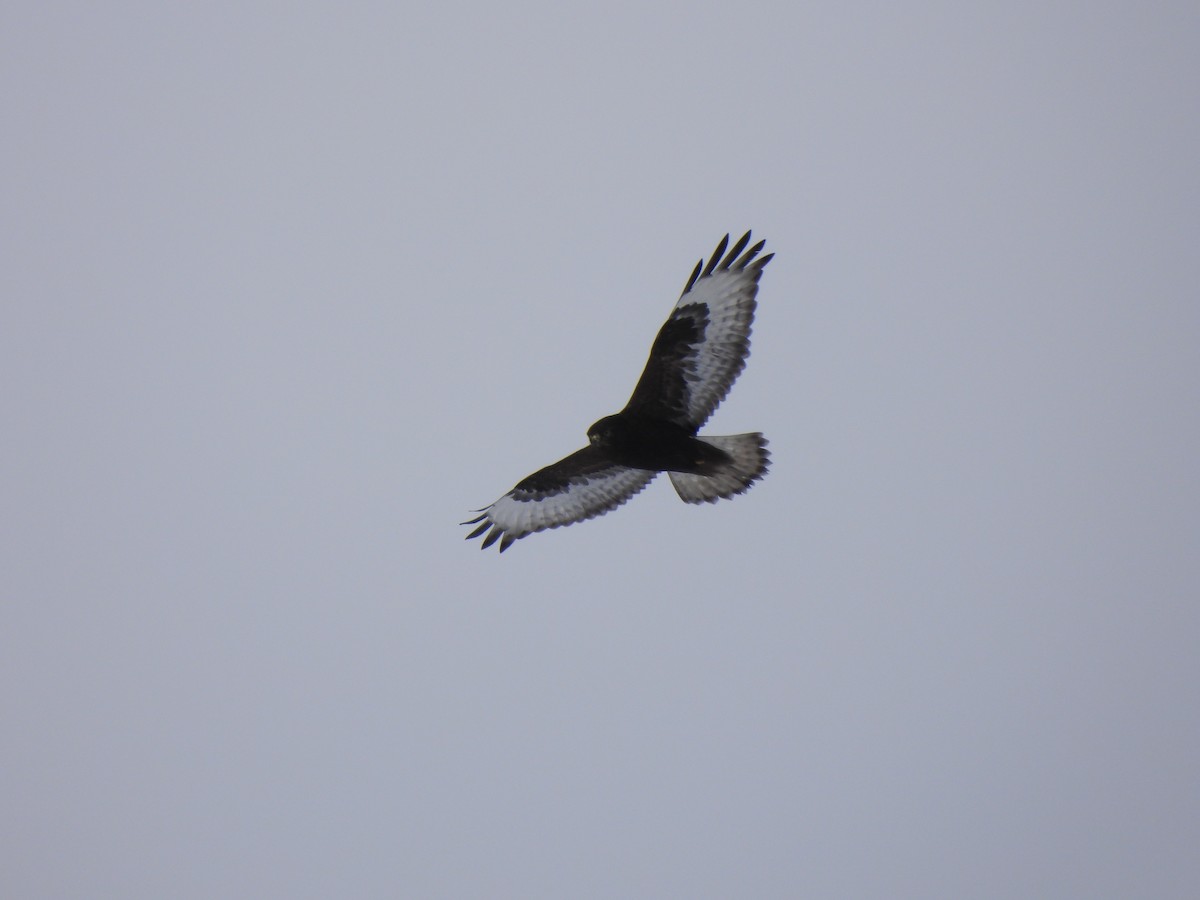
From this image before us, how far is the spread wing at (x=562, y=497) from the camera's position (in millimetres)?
10938

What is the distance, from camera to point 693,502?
1034cm

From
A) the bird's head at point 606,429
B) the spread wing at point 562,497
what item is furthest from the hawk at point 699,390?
the spread wing at point 562,497

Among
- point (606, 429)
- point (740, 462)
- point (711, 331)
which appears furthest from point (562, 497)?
point (711, 331)

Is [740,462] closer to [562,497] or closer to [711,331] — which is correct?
[711,331]

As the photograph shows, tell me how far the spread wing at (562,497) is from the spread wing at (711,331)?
1.28 m

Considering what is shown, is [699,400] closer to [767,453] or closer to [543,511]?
[767,453]

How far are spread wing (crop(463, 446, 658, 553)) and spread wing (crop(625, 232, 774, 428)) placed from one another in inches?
50.2

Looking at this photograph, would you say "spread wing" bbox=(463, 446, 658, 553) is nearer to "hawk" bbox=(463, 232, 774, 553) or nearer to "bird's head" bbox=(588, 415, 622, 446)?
"hawk" bbox=(463, 232, 774, 553)

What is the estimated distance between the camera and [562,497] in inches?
434

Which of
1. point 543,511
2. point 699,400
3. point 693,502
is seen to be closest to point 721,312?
point 699,400

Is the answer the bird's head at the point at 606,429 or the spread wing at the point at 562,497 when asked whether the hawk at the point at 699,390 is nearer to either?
the bird's head at the point at 606,429

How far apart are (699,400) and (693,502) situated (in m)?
0.96

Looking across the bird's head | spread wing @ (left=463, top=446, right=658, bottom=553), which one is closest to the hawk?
the bird's head

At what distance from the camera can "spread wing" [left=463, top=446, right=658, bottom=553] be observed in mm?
10938
